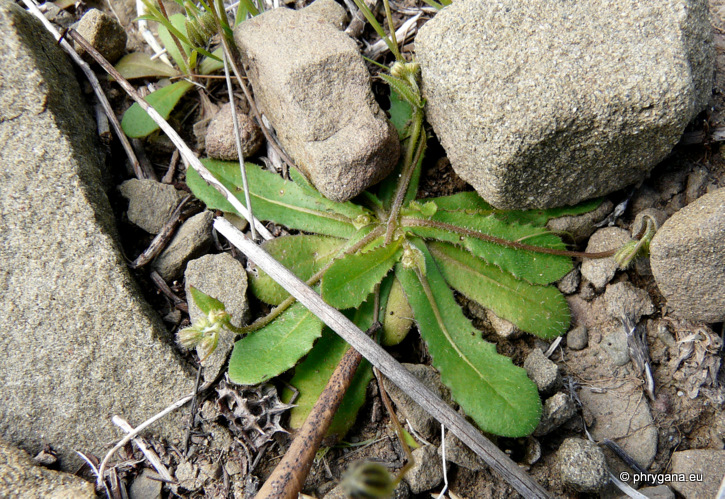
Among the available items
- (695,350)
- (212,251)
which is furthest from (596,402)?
(212,251)

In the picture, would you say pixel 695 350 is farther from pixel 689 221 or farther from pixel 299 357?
pixel 299 357

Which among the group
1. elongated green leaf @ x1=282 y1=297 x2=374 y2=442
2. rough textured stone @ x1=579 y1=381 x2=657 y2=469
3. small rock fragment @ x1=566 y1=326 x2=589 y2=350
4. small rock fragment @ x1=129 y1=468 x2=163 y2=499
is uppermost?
small rock fragment @ x1=129 y1=468 x2=163 y2=499

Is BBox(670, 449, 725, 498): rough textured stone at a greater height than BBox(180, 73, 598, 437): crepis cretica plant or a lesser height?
lesser

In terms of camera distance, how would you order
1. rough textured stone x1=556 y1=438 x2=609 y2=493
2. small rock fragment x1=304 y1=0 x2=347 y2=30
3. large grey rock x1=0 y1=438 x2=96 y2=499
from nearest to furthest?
large grey rock x1=0 y1=438 x2=96 y2=499, rough textured stone x1=556 y1=438 x2=609 y2=493, small rock fragment x1=304 y1=0 x2=347 y2=30

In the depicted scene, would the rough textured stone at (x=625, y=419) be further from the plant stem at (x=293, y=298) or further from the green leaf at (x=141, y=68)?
the green leaf at (x=141, y=68)

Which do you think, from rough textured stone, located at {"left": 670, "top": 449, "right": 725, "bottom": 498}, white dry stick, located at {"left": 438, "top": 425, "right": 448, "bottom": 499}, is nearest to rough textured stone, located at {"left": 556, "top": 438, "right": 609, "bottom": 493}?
rough textured stone, located at {"left": 670, "top": 449, "right": 725, "bottom": 498}

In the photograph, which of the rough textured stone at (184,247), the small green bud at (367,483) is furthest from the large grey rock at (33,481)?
the small green bud at (367,483)

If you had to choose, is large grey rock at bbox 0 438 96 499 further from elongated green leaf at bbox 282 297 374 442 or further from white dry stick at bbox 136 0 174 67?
white dry stick at bbox 136 0 174 67
